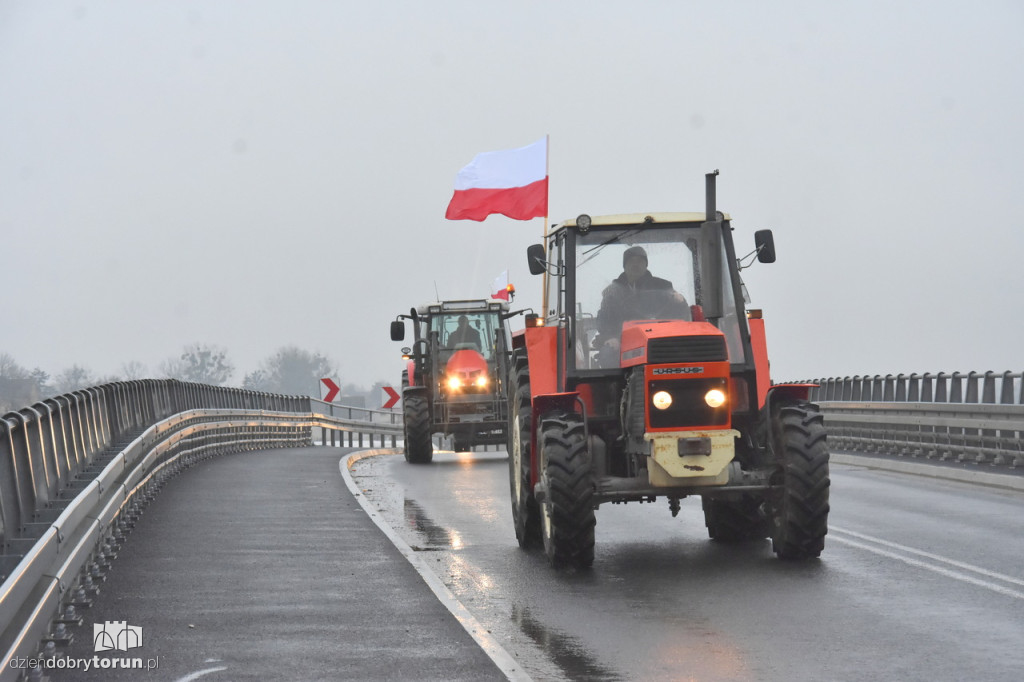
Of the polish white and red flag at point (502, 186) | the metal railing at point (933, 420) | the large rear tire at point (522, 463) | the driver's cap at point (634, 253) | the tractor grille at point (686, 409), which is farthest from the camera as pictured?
the polish white and red flag at point (502, 186)

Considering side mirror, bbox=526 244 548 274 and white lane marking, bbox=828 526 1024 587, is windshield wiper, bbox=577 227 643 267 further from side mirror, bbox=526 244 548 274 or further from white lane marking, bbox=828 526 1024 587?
white lane marking, bbox=828 526 1024 587

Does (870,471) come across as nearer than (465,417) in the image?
Yes

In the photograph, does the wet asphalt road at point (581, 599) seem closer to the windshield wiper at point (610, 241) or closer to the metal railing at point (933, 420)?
the windshield wiper at point (610, 241)

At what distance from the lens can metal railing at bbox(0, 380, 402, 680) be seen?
21.9 feet

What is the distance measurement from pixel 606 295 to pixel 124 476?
5.01 meters

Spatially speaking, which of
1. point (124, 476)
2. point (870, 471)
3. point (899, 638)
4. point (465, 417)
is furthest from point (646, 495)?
point (465, 417)

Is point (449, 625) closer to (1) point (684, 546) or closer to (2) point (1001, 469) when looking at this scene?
(1) point (684, 546)

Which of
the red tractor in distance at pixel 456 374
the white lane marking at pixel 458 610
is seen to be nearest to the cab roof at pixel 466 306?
the red tractor in distance at pixel 456 374

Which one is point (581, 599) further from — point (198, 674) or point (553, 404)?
point (198, 674)

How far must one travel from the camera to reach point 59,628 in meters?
7.75

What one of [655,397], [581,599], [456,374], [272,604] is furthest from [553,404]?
[456,374]

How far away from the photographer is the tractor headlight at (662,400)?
10164 millimetres

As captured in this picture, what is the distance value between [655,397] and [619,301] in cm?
135

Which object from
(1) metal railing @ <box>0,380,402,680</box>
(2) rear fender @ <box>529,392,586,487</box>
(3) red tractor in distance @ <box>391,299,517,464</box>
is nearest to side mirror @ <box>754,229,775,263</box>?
(2) rear fender @ <box>529,392,586,487</box>
